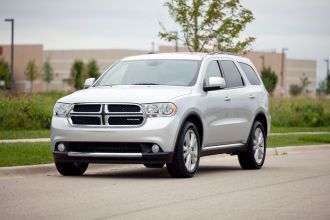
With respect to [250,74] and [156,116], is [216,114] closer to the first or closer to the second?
[156,116]

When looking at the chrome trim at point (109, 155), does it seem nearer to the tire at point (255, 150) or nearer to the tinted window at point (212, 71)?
the tinted window at point (212, 71)

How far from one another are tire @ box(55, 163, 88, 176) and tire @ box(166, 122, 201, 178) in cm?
157

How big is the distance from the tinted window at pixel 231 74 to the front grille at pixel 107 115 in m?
2.82

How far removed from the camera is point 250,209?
9.93m

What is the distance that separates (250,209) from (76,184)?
3.61 metres

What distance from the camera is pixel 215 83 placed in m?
14.6

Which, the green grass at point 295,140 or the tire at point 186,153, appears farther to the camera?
the green grass at point 295,140

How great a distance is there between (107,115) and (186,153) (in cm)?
136

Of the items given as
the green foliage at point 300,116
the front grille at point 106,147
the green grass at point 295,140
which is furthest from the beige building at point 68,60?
the front grille at point 106,147

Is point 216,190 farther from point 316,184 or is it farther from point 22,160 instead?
point 22,160

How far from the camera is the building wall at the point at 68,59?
12475cm

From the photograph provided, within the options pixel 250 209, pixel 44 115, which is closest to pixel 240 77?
pixel 250 209

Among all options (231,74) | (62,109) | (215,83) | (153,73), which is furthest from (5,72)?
(62,109)

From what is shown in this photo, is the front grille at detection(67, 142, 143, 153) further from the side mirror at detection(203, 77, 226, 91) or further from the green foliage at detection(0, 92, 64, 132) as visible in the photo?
the green foliage at detection(0, 92, 64, 132)
